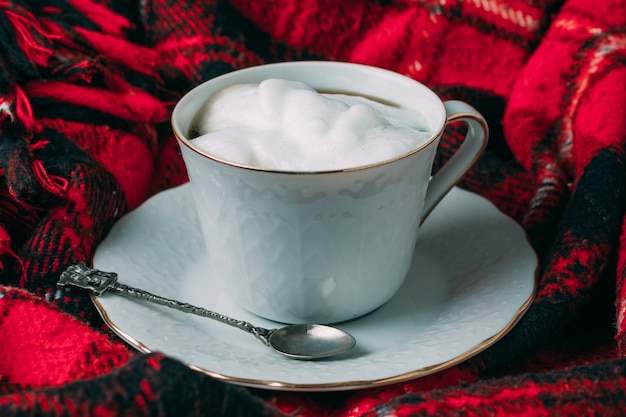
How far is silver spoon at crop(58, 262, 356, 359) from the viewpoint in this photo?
71cm

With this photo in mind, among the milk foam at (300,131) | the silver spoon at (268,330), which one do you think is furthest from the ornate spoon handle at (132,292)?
the milk foam at (300,131)

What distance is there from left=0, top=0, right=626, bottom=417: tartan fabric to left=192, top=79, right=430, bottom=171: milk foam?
0.70 feet

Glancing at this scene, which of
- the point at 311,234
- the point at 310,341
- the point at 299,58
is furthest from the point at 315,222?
the point at 299,58

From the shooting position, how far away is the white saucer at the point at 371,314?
25.9 inches

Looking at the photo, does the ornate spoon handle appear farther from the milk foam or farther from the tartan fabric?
the milk foam

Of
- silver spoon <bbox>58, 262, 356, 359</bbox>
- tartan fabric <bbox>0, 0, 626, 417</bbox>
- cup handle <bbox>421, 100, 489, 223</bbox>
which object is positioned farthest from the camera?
cup handle <bbox>421, 100, 489, 223</bbox>

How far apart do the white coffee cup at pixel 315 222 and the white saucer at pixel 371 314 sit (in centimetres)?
4

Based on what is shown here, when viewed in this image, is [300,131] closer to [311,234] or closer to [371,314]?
[311,234]

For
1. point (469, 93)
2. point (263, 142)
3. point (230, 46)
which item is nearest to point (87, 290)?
point (263, 142)

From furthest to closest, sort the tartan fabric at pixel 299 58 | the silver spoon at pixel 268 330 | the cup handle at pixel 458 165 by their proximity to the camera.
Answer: the cup handle at pixel 458 165
the silver spoon at pixel 268 330
the tartan fabric at pixel 299 58

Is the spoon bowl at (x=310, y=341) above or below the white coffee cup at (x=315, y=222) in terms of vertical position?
below

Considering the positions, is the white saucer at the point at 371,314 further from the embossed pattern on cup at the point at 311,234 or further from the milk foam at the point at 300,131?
the milk foam at the point at 300,131

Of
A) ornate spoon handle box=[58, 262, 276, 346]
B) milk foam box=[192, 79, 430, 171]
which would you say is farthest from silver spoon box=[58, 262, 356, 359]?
milk foam box=[192, 79, 430, 171]

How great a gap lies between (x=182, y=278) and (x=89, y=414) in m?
0.32
